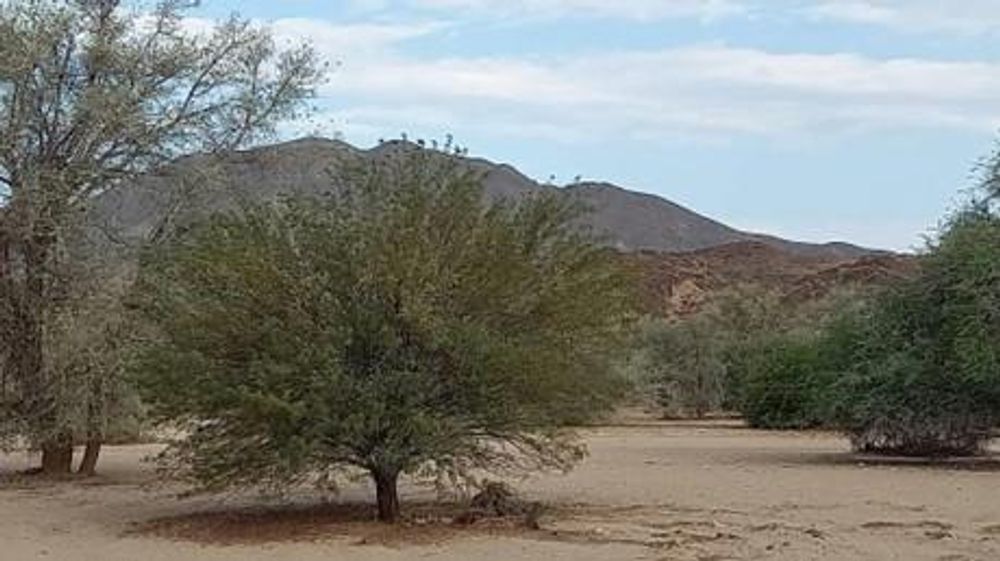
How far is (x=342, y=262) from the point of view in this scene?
71.2 feet

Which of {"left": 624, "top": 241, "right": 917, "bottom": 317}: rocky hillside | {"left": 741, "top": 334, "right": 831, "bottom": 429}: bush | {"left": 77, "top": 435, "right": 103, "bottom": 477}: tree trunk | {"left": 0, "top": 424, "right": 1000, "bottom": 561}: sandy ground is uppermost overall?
{"left": 624, "top": 241, "right": 917, "bottom": 317}: rocky hillside

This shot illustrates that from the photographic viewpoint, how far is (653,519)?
22.8 metres

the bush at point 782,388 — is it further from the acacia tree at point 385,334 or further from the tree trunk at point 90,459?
the acacia tree at point 385,334

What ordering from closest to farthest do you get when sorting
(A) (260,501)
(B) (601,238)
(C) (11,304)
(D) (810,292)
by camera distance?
(B) (601,238) → (A) (260,501) → (C) (11,304) → (D) (810,292)

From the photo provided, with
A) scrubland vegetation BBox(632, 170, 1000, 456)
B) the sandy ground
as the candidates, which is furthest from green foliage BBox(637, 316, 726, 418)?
the sandy ground

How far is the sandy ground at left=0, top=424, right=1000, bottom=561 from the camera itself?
1945 cm

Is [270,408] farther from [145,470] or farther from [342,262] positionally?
[145,470]

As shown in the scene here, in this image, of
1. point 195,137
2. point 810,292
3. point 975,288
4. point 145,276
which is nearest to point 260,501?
point 145,276

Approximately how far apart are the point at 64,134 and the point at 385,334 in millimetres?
11711

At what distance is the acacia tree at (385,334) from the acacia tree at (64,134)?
25.3ft

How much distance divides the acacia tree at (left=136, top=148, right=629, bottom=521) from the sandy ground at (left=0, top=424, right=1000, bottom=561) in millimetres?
1200

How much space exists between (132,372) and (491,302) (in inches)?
220

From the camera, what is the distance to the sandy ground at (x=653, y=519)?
63.8ft

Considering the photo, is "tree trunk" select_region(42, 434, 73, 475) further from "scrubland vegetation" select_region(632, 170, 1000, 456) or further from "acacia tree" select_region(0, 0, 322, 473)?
"scrubland vegetation" select_region(632, 170, 1000, 456)
